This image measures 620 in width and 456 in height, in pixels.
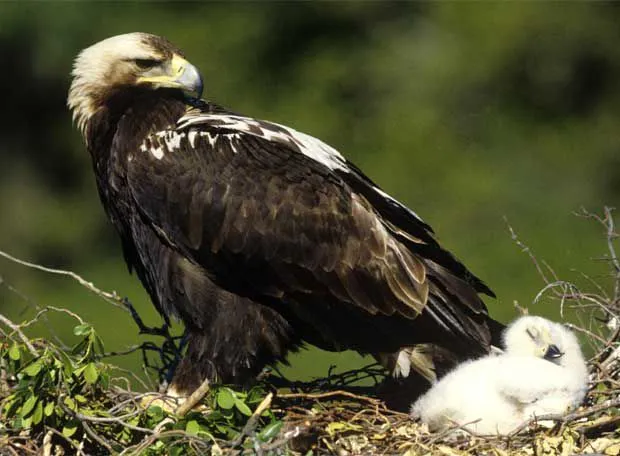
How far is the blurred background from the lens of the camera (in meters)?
15.1

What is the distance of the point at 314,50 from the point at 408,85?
3.39ft

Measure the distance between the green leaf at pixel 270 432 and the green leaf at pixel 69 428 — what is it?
80cm

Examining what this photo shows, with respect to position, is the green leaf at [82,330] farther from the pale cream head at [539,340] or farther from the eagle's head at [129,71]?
the pale cream head at [539,340]

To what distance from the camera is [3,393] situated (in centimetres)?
700

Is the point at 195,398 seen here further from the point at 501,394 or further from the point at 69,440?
the point at 501,394

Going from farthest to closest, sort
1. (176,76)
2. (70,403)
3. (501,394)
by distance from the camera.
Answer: (176,76) → (501,394) → (70,403)

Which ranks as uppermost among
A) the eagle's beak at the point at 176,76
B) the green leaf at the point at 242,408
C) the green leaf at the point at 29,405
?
the eagle's beak at the point at 176,76

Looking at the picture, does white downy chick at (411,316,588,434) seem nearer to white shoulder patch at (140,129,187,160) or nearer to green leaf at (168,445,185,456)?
green leaf at (168,445,185,456)

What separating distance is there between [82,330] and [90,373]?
179mm

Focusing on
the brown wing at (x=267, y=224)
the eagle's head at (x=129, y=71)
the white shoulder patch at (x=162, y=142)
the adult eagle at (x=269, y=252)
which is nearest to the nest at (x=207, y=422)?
the adult eagle at (x=269, y=252)

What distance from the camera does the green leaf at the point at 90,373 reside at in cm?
686

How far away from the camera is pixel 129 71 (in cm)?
783

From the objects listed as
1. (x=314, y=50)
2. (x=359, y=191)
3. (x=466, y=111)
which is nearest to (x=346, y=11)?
(x=314, y=50)

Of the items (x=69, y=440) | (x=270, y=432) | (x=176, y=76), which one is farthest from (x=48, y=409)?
(x=176, y=76)
